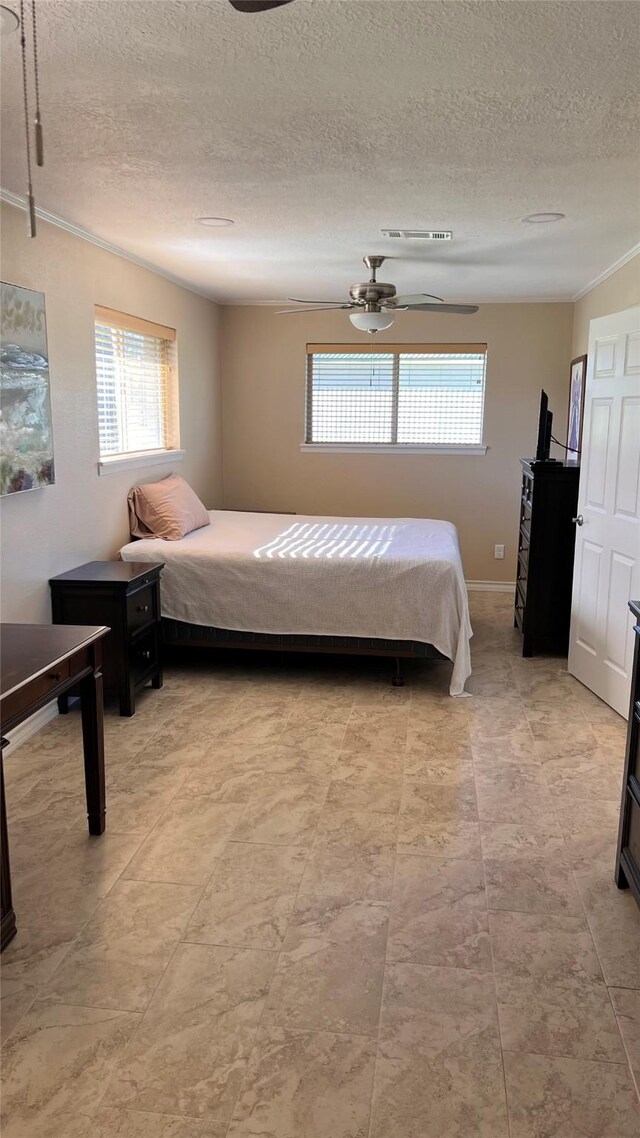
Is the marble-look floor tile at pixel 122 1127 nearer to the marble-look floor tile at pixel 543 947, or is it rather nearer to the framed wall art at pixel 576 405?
the marble-look floor tile at pixel 543 947

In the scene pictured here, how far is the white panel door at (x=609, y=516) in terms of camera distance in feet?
12.0

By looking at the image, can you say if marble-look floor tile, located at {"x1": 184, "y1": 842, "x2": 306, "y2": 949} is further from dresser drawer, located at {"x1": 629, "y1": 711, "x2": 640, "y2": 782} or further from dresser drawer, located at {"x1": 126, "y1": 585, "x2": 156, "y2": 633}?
dresser drawer, located at {"x1": 126, "y1": 585, "x2": 156, "y2": 633}

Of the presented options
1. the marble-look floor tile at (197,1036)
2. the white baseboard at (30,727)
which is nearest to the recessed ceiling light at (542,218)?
the white baseboard at (30,727)

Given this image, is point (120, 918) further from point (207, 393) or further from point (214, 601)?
point (207, 393)

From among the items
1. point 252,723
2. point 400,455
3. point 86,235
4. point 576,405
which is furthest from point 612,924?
point 400,455

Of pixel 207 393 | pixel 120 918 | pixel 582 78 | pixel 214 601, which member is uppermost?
pixel 582 78

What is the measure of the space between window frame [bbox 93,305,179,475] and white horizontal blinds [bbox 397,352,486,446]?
2.02 meters

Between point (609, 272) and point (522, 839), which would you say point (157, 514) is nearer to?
point (522, 839)

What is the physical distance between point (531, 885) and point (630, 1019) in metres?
0.57

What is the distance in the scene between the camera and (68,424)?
3898mm

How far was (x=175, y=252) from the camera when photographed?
177 inches

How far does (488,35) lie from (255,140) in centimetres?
98

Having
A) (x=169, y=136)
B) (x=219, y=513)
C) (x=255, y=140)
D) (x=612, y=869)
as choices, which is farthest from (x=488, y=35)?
(x=219, y=513)

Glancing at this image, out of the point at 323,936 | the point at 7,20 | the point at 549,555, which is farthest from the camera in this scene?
the point at 549,555
